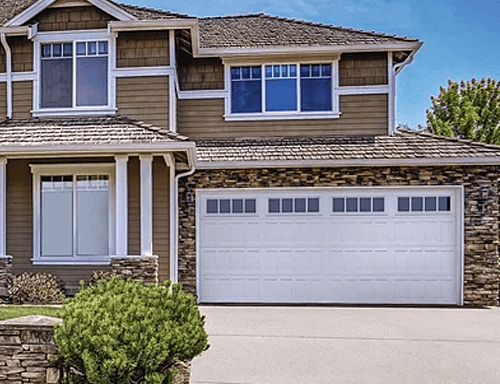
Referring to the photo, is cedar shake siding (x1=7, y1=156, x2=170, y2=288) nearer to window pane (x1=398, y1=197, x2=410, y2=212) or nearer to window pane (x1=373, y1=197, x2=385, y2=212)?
window pane (x1=373, y1=197, x2=385, y2=212)

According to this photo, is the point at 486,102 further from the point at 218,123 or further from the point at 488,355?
the point at 488,355

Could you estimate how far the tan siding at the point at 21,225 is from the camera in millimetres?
10609

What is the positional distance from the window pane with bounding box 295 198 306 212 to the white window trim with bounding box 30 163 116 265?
3948 mm

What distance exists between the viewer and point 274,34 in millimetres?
12625

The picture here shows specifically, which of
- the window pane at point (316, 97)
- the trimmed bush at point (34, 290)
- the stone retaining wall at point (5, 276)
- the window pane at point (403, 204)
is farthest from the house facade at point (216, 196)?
the window pane at point (316, 97)

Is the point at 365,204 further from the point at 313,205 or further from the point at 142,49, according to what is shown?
the point at 142,49

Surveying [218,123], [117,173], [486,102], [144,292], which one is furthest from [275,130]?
[486,102]

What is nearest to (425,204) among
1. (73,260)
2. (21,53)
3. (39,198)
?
(73,260)

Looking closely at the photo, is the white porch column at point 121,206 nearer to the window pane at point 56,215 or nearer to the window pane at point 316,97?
the window pane at point 56,215

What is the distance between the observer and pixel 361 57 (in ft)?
39.2

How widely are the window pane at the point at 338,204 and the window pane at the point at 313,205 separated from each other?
373 mm

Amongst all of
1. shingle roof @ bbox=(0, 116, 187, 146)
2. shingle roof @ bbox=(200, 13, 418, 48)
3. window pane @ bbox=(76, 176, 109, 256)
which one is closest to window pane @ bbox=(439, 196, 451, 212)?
shingle roof @ bbox=(200, 13, 418, 48)

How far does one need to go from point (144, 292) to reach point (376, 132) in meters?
8.31

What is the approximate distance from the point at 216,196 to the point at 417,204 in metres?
4.41
